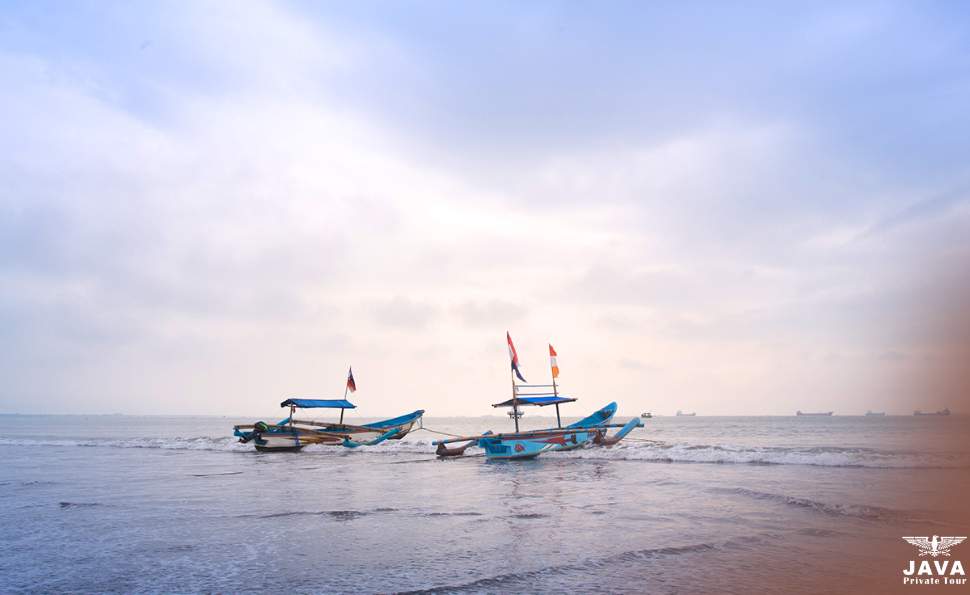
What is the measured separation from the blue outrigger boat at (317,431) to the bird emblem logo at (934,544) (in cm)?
3732

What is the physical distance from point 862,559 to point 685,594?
427 cm

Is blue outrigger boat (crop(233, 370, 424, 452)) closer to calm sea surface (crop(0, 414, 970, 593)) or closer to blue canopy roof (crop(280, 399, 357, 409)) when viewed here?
blue canopy roof (crop(280, 399, 357, 409))

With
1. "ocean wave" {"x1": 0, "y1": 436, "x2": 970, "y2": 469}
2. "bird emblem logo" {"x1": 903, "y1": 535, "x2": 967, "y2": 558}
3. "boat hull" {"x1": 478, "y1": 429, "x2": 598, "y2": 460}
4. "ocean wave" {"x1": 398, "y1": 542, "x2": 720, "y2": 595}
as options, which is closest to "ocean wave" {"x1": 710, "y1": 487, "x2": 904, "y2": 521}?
"bird emblem logo" {"x1": 903, "y1": 535, "x2": 967, "y2": 558}

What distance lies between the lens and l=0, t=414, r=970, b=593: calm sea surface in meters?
9.23

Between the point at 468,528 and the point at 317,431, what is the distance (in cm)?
3393

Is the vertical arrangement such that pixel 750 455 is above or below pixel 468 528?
below

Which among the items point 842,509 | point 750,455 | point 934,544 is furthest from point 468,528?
point 750,455

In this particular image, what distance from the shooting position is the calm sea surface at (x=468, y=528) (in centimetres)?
923

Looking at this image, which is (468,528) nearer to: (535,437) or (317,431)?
(535,437)

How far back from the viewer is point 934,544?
10.9m

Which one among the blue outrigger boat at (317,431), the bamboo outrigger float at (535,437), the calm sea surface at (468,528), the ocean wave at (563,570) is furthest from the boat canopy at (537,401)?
the ocean wave at (563,570)

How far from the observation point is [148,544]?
1202 cm

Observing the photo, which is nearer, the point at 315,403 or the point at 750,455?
the point at 750,455

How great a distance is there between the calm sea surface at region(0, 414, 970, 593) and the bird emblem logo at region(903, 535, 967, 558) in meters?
0.57
